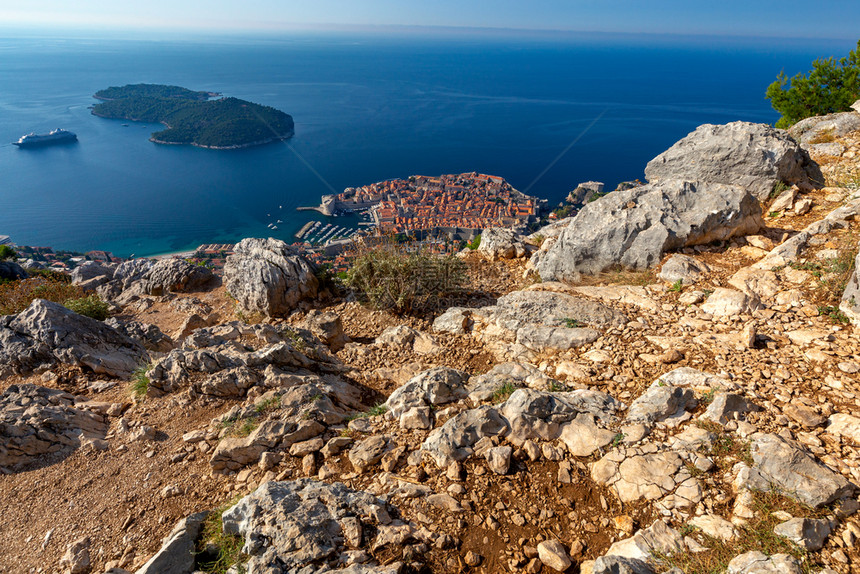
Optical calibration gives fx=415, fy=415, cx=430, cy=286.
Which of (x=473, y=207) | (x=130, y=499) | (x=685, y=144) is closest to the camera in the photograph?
(x=130, y=499)

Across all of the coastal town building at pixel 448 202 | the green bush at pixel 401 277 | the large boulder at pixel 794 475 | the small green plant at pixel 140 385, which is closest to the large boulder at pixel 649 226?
the green bush at pixel 401 277

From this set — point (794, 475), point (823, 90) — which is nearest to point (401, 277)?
point (794, 475)

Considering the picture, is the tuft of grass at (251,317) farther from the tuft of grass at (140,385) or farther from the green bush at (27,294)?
the green bush at (27,294)

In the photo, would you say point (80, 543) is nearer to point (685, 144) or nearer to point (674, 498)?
point (674, 498)

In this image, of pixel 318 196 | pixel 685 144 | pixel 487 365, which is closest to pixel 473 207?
pixel 318 196

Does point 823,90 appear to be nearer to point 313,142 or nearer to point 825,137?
point 825,137

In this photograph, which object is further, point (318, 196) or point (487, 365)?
point (318, 196)
